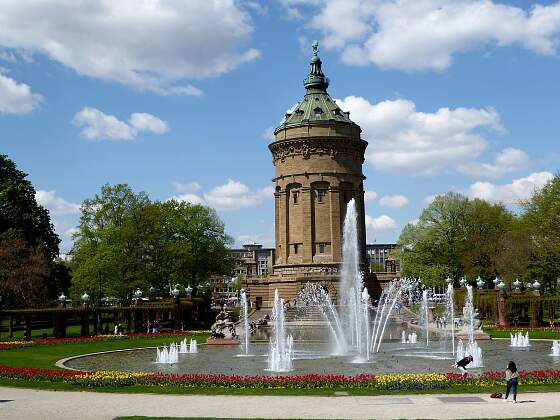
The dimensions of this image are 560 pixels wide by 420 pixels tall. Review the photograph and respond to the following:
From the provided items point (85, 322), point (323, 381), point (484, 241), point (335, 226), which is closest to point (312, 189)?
point (335, 226)

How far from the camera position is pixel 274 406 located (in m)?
15.7

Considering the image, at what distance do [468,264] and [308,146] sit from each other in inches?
952

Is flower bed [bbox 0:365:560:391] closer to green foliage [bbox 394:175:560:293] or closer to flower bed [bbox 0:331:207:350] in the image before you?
flower bed [bbox 0:331:207:350]

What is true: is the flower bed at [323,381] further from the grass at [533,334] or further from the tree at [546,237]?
the tree at [546,237]

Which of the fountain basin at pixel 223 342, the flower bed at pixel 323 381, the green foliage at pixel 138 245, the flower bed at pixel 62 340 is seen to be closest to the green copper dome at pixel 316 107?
the green foliage at pixel 138 245

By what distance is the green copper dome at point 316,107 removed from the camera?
215 ft

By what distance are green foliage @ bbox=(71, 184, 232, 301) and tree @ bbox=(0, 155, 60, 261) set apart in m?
3.17

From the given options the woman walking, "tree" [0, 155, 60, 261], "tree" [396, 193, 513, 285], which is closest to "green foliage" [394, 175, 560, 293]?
"tree" [396, 193, 513, 285]

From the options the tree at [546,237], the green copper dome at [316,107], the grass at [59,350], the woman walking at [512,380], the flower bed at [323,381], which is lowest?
the grass at [59,350]

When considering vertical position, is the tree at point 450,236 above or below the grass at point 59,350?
above

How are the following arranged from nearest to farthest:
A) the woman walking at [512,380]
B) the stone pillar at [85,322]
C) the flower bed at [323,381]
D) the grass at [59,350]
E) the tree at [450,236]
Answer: the woman walking at [512,380] < the flower bed at [323,381] < the grass at [59,350] < the stone pillar at [85,322] < the tree at [450,236]

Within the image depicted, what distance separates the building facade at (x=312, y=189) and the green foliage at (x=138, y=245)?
33.0 ft

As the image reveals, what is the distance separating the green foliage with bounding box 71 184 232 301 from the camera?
60.7 metres

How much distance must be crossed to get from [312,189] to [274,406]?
49.5 metres
